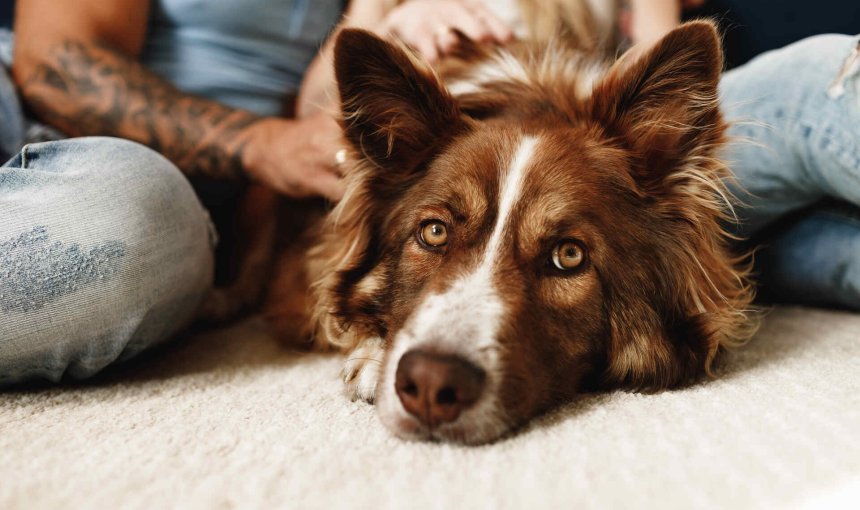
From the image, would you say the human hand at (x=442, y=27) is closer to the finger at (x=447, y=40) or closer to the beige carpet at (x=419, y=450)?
the finger at (x=447, y=40)

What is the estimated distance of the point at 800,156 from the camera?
1.97m

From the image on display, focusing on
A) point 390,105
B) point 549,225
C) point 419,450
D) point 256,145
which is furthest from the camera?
point 256,145

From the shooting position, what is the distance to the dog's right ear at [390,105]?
170 centimetres

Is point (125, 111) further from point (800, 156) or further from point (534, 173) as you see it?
point (800, 156)

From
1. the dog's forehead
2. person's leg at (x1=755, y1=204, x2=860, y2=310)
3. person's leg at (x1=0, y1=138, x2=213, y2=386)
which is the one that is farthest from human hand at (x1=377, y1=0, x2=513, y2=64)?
person's leg at (x1=755, y1=204, x2=860, y2=310)

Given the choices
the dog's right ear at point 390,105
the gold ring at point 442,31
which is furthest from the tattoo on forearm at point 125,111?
the gold ring at point 442,31

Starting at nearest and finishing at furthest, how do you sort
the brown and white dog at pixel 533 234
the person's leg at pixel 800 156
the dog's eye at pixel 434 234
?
the brown and white dog at pixel 533 234 < the dog's eye at pixel 434 234 < the person's leg at pixel 800 156

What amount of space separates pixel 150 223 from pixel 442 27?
133 cm

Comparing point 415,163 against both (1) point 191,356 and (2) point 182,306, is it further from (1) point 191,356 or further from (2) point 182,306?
(1) point 191,356

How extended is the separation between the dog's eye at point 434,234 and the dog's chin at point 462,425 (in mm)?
480

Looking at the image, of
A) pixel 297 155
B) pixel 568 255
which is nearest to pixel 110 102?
pixel 297 155

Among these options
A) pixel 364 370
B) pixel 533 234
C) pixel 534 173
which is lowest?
pixel 364 370

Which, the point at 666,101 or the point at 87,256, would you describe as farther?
the point at 666,101

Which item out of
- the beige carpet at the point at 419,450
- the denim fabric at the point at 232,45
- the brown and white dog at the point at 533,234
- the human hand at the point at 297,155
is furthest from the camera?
the denim fabric at the point at 232,45
